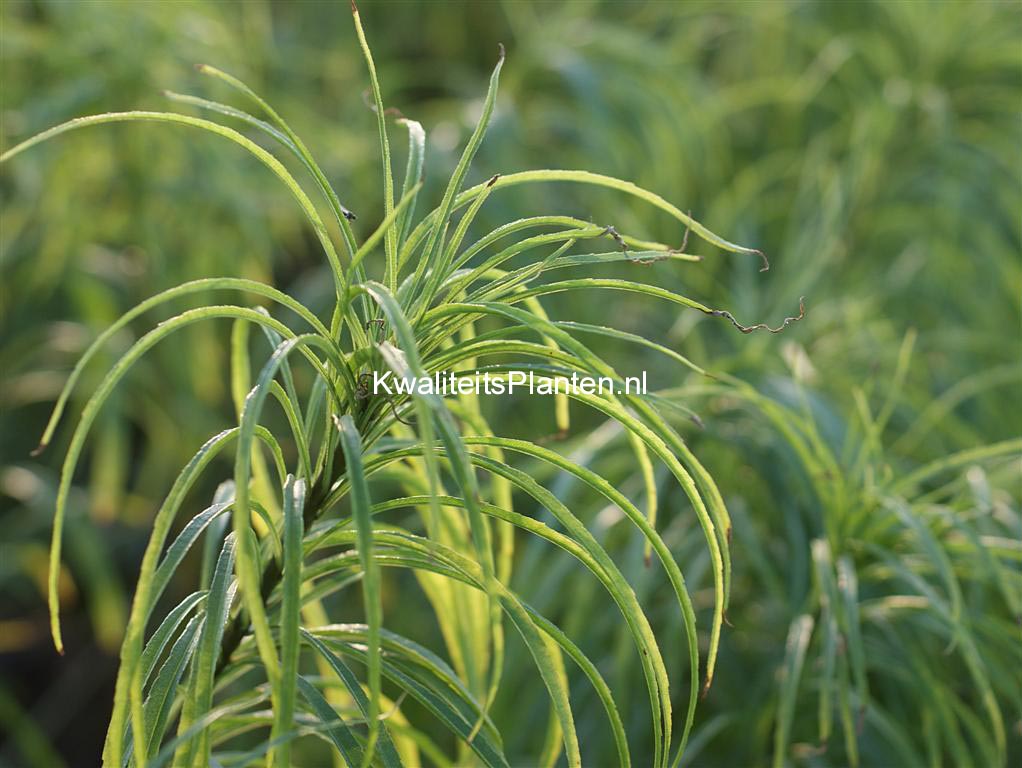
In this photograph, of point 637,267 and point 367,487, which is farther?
point 637,267

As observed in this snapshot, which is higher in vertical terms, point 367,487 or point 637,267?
point 637,267

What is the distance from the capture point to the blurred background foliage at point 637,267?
921mm

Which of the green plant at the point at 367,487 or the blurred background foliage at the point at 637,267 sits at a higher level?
the blurred background foliage at the point at 637,267

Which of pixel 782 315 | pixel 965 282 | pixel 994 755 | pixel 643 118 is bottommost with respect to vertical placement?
pixel 994 755

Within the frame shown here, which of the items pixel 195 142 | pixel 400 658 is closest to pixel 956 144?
pixel 195 142

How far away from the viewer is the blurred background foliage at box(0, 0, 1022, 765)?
921 millimetres

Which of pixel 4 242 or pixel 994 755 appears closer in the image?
pixel 994 755

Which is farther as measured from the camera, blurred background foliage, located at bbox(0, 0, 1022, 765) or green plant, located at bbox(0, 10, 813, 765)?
blurred background foliage, located at bbox(0, 0, 1022, 765)

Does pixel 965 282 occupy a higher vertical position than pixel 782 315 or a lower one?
higher

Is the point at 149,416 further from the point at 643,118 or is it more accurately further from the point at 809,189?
the point at 809,189

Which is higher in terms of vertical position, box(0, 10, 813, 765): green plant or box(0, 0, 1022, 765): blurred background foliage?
box(0, 0, 1022, 765): blurred background foliage

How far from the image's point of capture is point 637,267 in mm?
1156

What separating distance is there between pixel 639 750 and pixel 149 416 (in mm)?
748

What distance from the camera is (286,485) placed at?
44 cm
